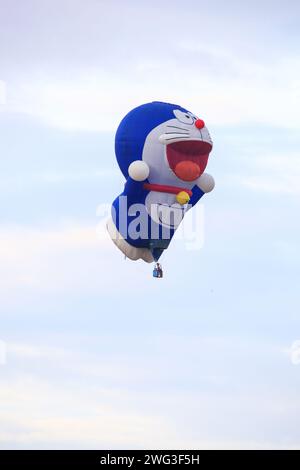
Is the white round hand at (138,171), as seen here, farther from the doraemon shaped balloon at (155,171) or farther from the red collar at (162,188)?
the red collar at (162,188)

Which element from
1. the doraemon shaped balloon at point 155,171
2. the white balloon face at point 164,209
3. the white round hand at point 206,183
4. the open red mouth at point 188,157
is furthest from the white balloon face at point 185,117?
the white balloon face at point 164,209

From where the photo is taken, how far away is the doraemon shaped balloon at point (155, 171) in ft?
189

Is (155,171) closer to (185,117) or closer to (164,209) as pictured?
(164,209)

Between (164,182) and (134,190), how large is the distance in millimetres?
1018

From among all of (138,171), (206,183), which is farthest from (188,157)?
(138,171)

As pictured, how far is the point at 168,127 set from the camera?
5781 cm

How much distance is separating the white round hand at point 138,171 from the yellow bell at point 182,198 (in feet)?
4.70

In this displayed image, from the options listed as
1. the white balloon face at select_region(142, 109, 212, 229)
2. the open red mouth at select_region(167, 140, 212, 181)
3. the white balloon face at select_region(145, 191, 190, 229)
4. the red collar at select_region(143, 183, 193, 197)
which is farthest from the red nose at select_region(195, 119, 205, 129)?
the white balloon face at select_region(145, 191, 190, 229)

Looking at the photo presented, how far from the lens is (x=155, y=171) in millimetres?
57719

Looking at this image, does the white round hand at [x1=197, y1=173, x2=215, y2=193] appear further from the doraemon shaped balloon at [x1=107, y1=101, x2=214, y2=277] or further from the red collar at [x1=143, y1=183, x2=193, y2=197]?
the red collar at [x1=143, y1=183, x2=193, y2=197]

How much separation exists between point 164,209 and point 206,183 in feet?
7.26
